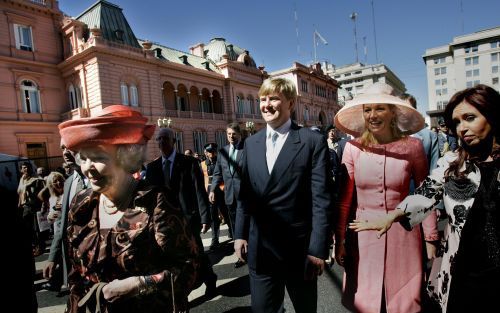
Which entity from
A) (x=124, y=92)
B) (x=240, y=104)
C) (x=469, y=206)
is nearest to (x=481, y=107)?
(x=469, y=206)

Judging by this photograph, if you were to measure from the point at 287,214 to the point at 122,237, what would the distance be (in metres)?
1.14

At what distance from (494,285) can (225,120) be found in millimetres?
28754

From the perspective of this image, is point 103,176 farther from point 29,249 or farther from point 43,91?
point 43,91

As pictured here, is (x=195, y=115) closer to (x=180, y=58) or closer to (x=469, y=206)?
(x=180, y=58)

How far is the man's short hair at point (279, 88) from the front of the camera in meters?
2.19

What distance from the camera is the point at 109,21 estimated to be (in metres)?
22.6

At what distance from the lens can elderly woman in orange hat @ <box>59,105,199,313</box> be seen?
141cm

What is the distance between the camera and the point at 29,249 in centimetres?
127

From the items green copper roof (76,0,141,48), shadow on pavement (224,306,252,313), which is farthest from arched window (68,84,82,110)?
shadow on pavement (224,306,252,313)

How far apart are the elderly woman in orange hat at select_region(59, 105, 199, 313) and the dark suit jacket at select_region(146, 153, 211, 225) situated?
210 centimetres

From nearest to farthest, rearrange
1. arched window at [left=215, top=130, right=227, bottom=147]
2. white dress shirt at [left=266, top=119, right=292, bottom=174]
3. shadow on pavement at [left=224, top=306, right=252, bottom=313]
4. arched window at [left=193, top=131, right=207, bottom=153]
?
white dress shirt at [left=266, top=119, right=292, bottom=174]
shadow on pavement at [left=224, top=306, right=252, bottom=313]
arched window at [left=193, top=131, right=207, bottom=153]
arched window at [left=215, top=130, right=227, bottom=147]

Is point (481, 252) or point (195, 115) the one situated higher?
point (195, 115)

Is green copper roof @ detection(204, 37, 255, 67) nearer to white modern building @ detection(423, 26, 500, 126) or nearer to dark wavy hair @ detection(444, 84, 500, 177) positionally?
dark wavy hair @ detection(444, 84, 500, 177)

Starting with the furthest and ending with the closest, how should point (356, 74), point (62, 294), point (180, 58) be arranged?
point (356, 74) → point (180, 58) → point (62, 294)
